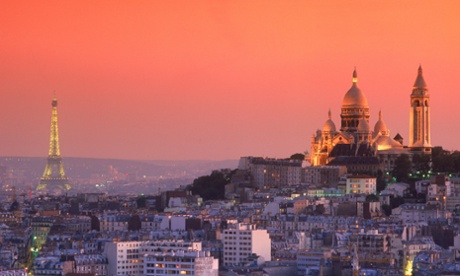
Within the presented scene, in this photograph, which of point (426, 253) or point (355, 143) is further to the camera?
point (355, 143)

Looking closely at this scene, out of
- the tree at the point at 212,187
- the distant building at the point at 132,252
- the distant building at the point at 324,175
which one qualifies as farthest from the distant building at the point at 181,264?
the tree at the point at 212,187

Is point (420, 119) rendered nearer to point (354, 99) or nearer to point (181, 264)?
point (354, 99)

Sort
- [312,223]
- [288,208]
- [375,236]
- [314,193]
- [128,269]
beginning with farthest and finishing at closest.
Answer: [314,193], [288,208], [312,223], [375,236], [128,269]

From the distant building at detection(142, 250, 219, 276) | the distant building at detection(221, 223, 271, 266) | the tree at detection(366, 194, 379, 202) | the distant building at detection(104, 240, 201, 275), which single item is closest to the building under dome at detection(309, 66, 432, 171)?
the tree at detection(366, 194, 379, 202)

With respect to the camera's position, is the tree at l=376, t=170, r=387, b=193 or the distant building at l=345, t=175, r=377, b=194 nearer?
the distant building at l=345, t=175, r=377, b=194

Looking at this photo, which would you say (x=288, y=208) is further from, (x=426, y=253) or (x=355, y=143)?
(x=426, y=253)

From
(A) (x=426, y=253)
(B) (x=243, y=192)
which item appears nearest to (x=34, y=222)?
(B) (x=243, y=192)

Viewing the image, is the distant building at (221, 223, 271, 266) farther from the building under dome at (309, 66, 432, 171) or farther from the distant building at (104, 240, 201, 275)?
the building under dome at (309, 66, 432, 171)
